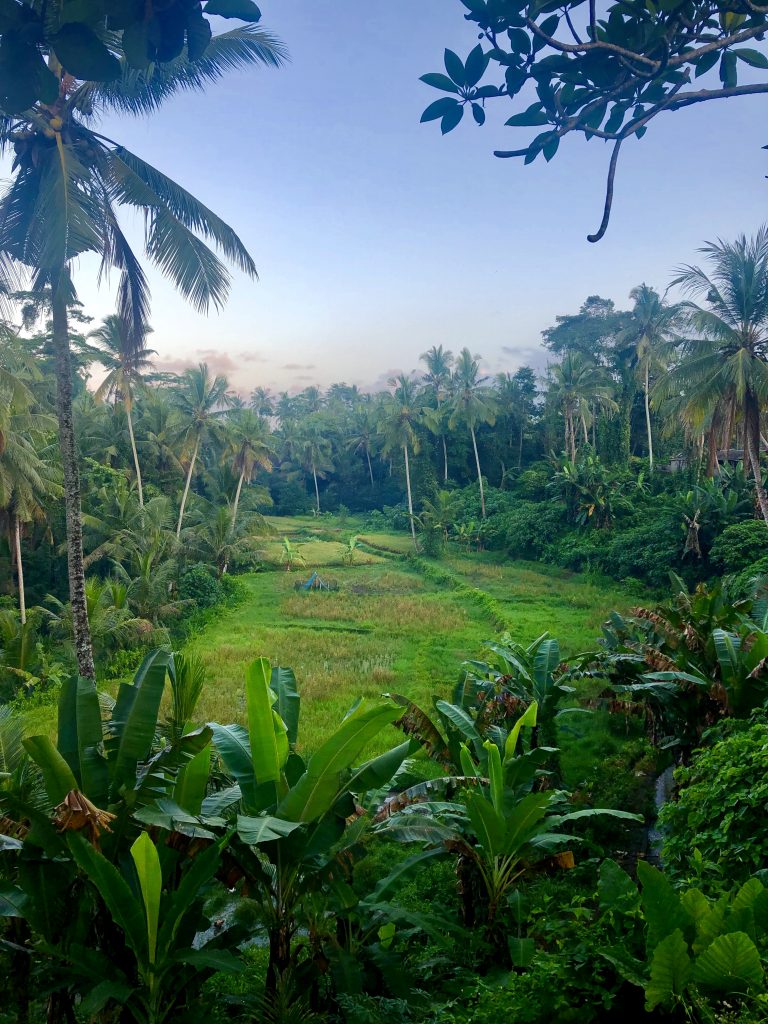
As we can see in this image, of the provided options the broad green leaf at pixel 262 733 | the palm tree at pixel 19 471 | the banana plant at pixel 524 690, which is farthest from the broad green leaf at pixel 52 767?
the palm tree at pixel 19 471

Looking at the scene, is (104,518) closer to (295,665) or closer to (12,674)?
(12,674)

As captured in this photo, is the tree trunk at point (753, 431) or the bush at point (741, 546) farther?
the bush at point (741, 546)

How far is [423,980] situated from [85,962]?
180cm

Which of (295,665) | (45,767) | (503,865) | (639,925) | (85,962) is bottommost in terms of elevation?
(295,665)

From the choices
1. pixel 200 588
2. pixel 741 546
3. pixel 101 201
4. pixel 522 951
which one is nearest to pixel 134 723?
pixel 522 951

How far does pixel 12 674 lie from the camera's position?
1053 centimetres

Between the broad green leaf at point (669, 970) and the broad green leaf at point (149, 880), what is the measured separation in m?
1.74

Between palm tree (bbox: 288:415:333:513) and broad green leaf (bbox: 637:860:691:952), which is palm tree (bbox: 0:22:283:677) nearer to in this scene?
broad green leaf (bbox: 637:860:691:952)

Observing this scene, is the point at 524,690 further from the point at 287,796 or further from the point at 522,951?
the point at 287,796

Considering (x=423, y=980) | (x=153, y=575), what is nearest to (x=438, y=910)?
(x=423, y=980)

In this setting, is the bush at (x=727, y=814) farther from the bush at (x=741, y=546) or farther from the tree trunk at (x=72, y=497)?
the bush at (x=741, y=546)

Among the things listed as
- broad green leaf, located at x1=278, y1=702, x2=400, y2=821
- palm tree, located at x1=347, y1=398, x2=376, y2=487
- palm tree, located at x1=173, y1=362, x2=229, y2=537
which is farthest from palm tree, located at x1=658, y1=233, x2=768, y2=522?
palm tree, located at x1=347, y1=398, x2=376, y2=487

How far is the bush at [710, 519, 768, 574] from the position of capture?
13102mm

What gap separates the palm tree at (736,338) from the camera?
11422 millimetres
